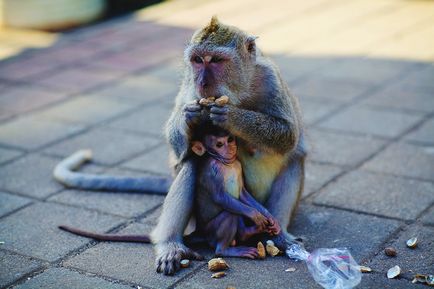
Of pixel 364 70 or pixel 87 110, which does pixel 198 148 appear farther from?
pixel 364 70

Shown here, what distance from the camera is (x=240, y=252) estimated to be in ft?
14.5

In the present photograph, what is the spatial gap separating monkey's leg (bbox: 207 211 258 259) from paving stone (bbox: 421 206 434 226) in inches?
48.3

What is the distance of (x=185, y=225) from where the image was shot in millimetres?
4512

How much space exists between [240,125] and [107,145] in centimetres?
259

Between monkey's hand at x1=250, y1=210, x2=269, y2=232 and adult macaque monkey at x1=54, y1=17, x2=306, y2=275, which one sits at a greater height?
adult macaque monkey at x1=54, y1=17, x2=306, y2=275

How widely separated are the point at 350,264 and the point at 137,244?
1.33 m

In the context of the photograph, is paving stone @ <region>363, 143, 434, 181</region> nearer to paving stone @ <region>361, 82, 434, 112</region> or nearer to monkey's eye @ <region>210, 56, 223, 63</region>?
paving stone @ <region>361, 82, 434, 112</region>

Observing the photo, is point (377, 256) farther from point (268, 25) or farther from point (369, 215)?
point (268, 25)

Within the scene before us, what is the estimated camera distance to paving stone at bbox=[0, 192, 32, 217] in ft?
17.5

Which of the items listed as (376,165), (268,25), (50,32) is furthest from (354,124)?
(50,32)

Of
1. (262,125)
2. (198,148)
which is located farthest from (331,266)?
(198,148)

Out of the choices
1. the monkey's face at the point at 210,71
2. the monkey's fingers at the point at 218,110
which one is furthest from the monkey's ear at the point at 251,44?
the monkey's fingers at the point at 218,110

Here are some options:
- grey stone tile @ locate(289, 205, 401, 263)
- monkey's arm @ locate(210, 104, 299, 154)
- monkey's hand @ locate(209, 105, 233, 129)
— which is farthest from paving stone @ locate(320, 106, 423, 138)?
monkey's hand @ locate(209, 105, 233, 129)

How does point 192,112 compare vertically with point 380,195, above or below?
above
